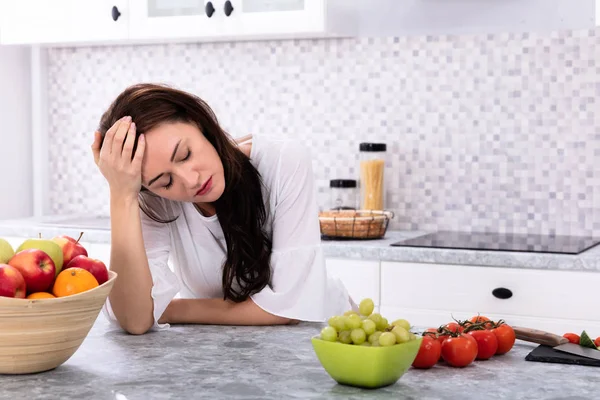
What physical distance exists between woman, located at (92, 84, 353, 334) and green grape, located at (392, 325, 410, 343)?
2.01 ft

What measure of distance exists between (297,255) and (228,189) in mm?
224

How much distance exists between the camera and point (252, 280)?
6.69 ft

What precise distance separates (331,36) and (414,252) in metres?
1.12

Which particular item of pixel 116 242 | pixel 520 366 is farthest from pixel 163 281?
pixel 520 366

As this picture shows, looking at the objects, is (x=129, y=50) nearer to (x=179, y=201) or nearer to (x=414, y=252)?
(x=414, y=252)

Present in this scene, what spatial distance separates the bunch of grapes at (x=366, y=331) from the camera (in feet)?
4.41

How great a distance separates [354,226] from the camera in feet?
10.3

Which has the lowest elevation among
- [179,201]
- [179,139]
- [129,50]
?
[179,201]

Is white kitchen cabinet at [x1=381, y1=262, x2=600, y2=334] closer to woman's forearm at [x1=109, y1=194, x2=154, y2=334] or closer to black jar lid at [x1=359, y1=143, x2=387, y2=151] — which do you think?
black jar lid at [x1=359, y1=143, x2=387, y2=151]

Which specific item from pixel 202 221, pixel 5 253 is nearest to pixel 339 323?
pixel 5 253

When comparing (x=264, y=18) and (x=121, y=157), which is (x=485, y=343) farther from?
(x=264, y=18)

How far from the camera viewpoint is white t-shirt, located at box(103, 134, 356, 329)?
79.6 inches

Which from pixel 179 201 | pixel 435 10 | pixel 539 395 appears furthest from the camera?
pixel 435 10

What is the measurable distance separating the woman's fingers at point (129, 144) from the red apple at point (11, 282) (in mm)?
482
